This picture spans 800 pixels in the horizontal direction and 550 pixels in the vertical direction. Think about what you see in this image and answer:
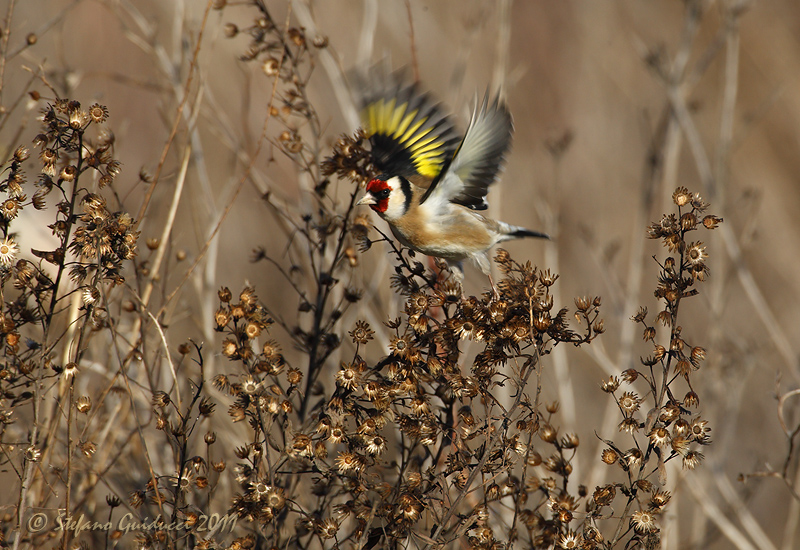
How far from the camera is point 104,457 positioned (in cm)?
259

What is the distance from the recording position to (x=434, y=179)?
2.97 metres

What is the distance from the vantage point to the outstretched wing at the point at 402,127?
9.23ft

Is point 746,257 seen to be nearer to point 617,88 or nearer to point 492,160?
point 617,88

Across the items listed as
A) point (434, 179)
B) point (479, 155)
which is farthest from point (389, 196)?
point (479, 155)

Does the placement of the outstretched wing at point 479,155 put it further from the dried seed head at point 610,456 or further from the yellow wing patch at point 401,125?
the dried seed head at point 610,456

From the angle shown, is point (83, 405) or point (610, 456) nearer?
point (610, 456)

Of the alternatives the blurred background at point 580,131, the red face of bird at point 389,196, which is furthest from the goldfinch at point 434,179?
the blurred background at point 580,131

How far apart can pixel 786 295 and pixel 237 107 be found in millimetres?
5527

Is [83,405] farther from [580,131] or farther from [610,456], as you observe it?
[580,131]

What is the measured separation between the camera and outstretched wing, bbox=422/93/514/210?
274cm

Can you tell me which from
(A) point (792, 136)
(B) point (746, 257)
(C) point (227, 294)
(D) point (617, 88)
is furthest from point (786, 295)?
(C) point (227, 294)

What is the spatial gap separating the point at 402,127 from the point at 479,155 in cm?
43

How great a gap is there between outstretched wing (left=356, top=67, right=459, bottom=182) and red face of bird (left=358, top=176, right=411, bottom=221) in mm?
58

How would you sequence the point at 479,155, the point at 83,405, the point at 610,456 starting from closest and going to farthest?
the point at 610,456 < the point at 83,405 < the point at 479,155
